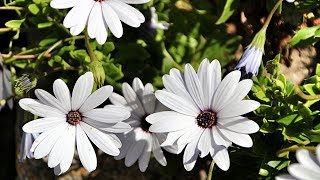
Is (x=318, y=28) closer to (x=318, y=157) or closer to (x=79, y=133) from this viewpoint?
(x=318, y=157)

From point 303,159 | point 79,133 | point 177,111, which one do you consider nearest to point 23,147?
point 79,133

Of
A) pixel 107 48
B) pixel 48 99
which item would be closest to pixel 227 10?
pixel 107 48

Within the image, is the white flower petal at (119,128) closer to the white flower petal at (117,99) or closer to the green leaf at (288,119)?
the white flower petal at (117,99)

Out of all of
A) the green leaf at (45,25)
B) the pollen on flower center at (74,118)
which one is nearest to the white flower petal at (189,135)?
the pollen on flower center at (74,118)

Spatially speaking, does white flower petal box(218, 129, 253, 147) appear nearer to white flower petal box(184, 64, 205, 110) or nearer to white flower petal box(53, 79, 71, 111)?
white flower petal box(184, 64, 205, 110)

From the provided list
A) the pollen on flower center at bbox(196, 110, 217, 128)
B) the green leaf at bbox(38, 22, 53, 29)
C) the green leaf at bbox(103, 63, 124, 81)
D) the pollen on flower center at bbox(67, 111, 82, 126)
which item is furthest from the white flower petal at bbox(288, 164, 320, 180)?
the green leaf at bbox(38, 22, 53, 29)
